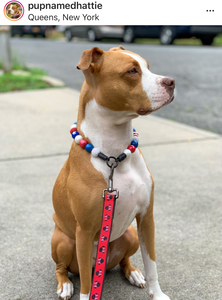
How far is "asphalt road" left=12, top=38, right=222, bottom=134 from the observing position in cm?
699

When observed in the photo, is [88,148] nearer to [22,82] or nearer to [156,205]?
[156,205]

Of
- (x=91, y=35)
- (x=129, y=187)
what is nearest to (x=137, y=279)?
(x=129, y=187)

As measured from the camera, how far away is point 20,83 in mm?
9117

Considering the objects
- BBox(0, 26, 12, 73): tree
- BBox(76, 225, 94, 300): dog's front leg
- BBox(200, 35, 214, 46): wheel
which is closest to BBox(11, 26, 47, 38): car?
BBox(200, 35, 214, 46): wheel

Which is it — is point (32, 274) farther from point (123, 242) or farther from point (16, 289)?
point (123, 242)

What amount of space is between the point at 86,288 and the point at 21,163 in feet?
9.16

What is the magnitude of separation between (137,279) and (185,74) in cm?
837

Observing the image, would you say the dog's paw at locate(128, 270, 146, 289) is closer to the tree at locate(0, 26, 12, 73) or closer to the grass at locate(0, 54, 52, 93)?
the grass at locate(0, 54, 52, 93)

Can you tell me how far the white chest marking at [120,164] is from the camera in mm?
2143
